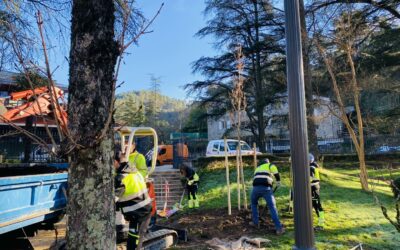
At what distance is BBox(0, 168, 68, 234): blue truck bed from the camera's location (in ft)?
15.4

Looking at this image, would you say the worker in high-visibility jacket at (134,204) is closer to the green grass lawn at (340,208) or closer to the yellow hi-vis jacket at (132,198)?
the yellow hi-vis jacket at (132,198)

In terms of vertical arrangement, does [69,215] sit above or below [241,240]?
above

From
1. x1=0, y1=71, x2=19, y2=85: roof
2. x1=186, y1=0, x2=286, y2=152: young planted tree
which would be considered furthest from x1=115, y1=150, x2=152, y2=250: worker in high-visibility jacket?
x1=186, y1=0, x2=286, y2=152: young planted tree

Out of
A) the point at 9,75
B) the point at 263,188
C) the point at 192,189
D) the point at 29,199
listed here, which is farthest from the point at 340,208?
the point at 9,75

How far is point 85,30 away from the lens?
2.41m

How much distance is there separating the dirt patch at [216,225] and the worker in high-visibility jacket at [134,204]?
187 centimetres

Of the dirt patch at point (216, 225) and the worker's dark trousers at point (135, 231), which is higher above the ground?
the worker's dark trousers at point (135, 231)

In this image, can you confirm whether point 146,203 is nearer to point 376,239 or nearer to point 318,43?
point 376,239

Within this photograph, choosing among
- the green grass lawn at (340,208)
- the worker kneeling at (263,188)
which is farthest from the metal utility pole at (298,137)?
the worker kneeling at (263,188)

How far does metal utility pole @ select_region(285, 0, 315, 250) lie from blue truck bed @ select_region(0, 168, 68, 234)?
3727mm

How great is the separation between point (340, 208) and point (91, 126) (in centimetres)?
1006

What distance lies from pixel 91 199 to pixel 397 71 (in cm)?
2221

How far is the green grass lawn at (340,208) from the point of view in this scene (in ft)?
24.7

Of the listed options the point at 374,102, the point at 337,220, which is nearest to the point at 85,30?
the point at 337,220
